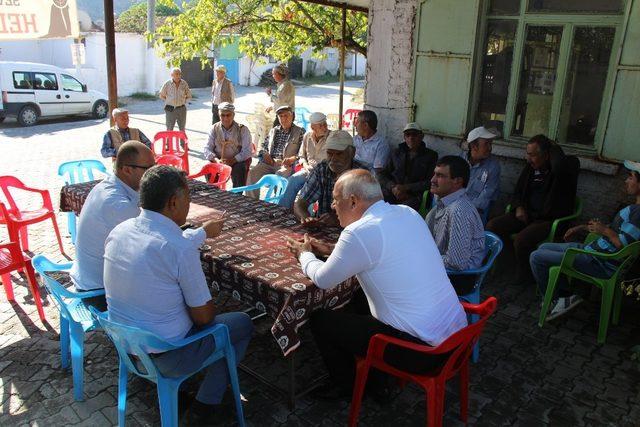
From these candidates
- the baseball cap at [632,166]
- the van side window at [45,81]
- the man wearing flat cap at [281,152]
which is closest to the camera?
the baseball cap at [632,166]

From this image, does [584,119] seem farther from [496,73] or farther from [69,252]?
[69,252]

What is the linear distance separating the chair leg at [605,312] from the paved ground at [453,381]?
A: 3.0 inches

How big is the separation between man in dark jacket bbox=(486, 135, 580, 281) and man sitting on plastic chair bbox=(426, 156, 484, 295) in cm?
150

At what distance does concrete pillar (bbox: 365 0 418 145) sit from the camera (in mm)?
5945

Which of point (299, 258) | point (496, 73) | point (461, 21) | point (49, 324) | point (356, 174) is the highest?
point (461, 21)

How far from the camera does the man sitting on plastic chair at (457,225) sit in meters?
3.40

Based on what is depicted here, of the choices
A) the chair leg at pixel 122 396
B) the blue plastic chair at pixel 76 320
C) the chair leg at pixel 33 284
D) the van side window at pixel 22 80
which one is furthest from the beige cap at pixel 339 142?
the van side window at pixel 22 80

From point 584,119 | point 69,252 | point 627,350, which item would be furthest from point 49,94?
point 627,350

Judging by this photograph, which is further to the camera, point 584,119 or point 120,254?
point 584,119

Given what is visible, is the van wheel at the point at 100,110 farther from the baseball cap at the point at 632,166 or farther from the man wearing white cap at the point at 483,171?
the baseball cap at the point at 632,166

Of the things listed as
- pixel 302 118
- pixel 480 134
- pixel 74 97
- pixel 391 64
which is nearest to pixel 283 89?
pixel 302 118

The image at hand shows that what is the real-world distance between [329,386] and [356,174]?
138 cm

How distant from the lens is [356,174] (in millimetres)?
2752

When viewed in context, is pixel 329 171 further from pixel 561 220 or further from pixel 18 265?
pixel 18 265
